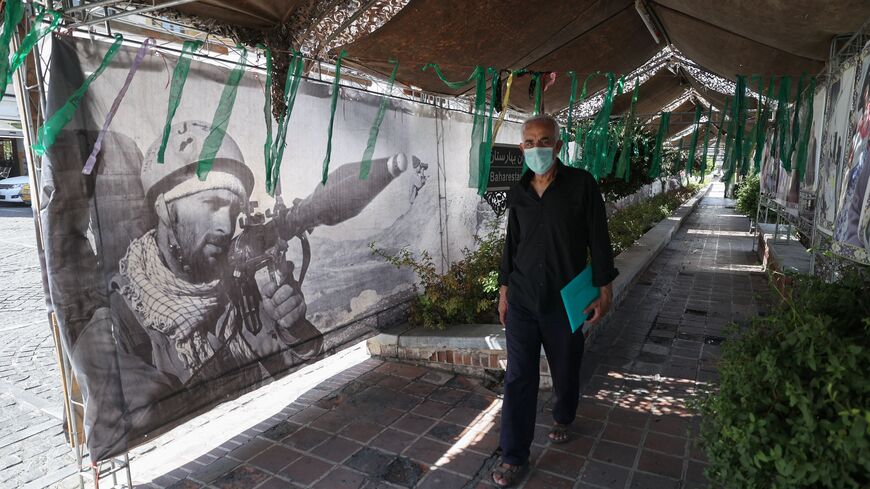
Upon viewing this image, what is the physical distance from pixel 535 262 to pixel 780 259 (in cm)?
512

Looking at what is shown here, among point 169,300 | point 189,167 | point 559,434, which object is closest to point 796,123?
point 559,434

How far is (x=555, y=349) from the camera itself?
2.89 metres

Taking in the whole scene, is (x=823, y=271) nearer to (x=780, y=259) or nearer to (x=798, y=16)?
(x=798, y=16)

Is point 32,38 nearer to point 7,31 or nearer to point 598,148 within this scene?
point 7,31

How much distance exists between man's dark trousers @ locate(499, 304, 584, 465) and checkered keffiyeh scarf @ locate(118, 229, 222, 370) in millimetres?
1885

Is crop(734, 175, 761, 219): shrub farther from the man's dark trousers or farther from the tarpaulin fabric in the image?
the tarpaulin fabric

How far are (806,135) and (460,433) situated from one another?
4.35 metres

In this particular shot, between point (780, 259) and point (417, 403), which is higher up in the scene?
point (780, 259)

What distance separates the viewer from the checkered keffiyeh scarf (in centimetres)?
278

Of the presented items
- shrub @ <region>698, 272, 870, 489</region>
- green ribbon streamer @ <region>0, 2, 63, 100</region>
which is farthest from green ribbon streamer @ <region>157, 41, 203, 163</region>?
shrub @ <region>698, 272, 870, 489</region>

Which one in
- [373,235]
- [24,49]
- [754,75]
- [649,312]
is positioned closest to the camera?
[24,49]

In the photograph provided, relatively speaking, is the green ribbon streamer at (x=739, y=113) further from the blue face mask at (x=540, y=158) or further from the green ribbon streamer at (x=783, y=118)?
the blue face mask at (x=540, y=158)

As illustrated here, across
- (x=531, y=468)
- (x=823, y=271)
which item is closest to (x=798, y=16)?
(x=823, y=271)

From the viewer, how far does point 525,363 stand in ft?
9.03
